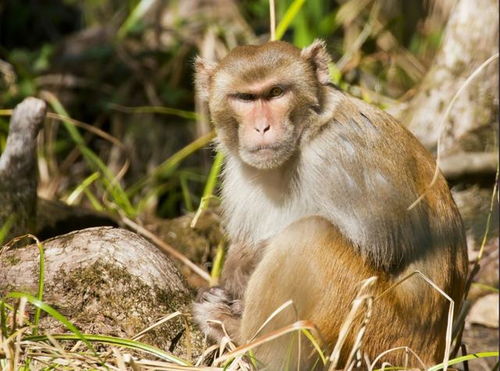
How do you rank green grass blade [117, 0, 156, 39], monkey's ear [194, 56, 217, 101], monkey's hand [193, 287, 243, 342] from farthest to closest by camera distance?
green grass blade [117, 0, 156, 39] < monkey's ear [194, 56, 217, 101] < monkey's hand [193, 287, 243, 342]

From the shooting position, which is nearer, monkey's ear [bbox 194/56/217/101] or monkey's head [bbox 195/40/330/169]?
monkey's head [bbox 195/40/330/169]

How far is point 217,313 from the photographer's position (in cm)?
580

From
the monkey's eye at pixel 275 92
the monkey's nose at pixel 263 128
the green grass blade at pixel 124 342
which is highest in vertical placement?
the monkey's eye at pixel 275 92

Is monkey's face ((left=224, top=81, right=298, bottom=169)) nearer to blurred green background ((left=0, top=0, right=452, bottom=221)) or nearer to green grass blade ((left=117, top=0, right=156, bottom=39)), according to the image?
blurred green background ((left=0, top=0, right=452, bottom=221))

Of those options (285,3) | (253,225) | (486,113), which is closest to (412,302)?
(253,225)

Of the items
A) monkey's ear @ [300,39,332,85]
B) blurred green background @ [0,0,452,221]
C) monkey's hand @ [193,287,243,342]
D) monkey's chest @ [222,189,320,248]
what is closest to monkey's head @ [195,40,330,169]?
monkey's ear @ [300,39,332,85]

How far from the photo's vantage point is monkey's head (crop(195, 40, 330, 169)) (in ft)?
18.7

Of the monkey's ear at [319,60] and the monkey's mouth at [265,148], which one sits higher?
the monkey's ear at [319,60]

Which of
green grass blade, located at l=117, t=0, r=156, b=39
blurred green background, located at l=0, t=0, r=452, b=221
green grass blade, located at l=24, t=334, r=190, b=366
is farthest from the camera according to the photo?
green grass blade, located at l=117, t=0, r=156, b=39

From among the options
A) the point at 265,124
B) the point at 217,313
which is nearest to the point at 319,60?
the point at 265,124

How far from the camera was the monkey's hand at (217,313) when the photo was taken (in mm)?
5617

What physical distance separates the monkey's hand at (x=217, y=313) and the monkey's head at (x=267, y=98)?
0.93m

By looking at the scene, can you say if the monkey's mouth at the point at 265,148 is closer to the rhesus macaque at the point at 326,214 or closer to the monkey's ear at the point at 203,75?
the rhesus macaque at the point at 326,214

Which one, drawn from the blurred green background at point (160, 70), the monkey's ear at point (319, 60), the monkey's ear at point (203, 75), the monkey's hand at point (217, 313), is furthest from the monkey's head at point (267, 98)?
the blurred green background at point (160, 70)
